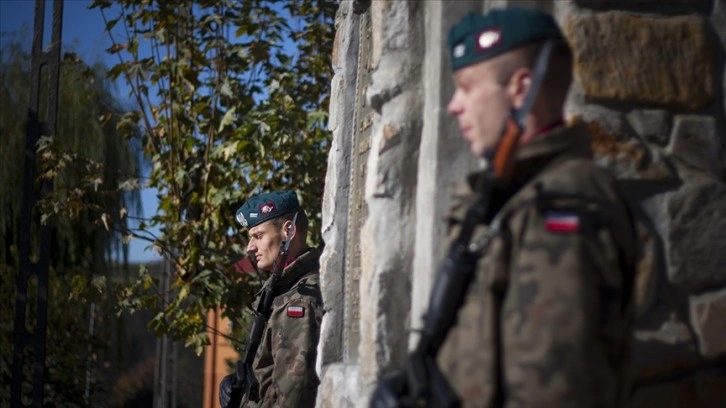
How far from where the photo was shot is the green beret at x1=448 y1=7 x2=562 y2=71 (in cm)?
229

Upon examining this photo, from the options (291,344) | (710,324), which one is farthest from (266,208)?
(710,324)

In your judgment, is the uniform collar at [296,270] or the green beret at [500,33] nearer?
the green beret at [500,33]

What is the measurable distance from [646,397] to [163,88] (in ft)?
15.5

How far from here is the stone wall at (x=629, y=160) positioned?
9.42ft

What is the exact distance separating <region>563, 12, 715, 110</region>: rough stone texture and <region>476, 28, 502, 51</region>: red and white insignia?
0.68m

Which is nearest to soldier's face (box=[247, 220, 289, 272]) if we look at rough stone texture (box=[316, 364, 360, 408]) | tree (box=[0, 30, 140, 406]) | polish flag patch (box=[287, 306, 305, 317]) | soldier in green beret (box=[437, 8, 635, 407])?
polish flag patch (box=[287, 306, 305, 317])

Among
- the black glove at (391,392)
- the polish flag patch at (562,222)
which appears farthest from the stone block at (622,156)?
the black glove at (391,392)

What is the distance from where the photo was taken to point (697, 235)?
9.61 ft

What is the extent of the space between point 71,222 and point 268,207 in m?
5.98

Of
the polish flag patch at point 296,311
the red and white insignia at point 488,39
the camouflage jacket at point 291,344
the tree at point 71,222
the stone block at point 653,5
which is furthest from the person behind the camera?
the tree at point 71,222

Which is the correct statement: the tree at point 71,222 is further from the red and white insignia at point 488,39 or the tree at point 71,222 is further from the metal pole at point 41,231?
the red and white insignia at point 488,39

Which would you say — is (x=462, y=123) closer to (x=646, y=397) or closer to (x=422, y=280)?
(x=422, y=280)

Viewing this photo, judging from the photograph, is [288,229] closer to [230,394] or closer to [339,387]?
[230,394]

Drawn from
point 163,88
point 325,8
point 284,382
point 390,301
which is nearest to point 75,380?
point 163,88
